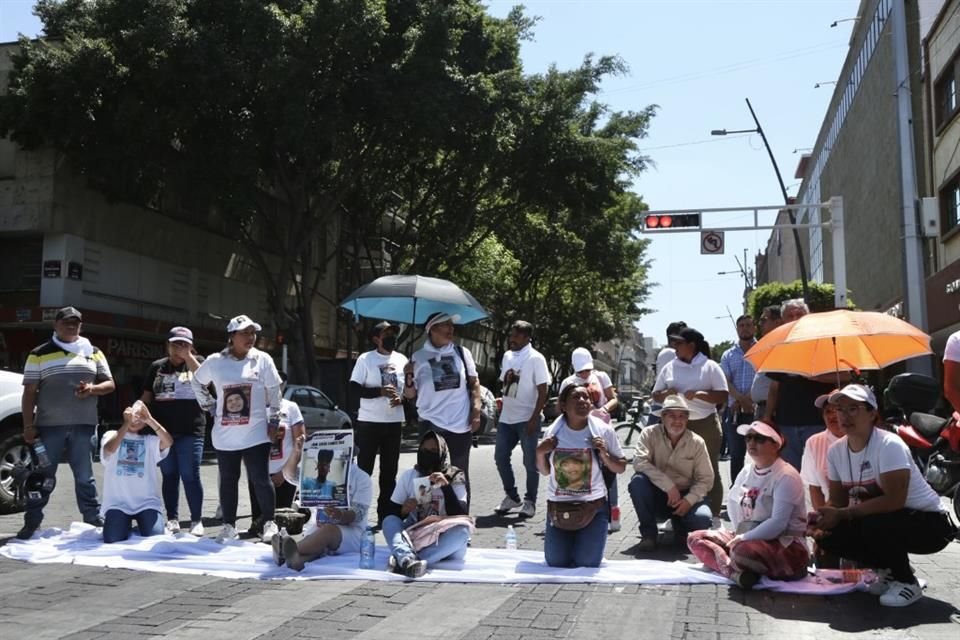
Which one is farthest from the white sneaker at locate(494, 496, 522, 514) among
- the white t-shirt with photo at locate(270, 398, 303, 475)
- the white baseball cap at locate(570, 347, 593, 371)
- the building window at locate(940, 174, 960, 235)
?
the building window at locate(940, 174, 960, 235)

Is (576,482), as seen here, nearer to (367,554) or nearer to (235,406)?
(367,554)

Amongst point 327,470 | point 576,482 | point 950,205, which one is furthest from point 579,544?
point 950,205

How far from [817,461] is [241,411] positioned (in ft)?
13.8

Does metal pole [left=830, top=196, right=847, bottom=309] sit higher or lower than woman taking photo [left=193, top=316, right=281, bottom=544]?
higher

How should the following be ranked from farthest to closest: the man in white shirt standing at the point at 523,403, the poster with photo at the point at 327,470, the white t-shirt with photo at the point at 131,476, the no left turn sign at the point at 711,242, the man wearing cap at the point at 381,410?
the no left turn sign at the point at 711,242, the man in white shirt standing at the point at 523,403, the man wearing cap at the point at 381,410, the white t-shirt with photo at the point at 131,476, the poster with photo at the point at 327,470

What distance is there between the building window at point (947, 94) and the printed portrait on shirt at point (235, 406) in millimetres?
19595

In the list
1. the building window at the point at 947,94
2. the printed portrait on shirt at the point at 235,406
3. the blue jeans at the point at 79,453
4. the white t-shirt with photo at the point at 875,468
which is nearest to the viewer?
the white t-shirt with photo at the point at 875,468

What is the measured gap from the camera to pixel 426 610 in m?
5.51

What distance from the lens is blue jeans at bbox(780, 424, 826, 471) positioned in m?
7.65

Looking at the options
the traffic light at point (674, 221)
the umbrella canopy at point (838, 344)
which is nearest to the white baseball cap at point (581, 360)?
the umbrella canopy at point (838, 344)

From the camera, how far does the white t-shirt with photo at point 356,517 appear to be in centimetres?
718

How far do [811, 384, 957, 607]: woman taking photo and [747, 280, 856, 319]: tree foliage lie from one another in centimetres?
2122

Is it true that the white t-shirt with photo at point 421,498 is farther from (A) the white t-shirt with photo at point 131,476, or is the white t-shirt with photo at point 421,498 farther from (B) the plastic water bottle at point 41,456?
(B) the plastic water bottle at point 41,456

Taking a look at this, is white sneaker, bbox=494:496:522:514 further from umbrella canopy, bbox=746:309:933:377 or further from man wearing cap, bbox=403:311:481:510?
umbrella canopy, bbox=746:309:933:377
